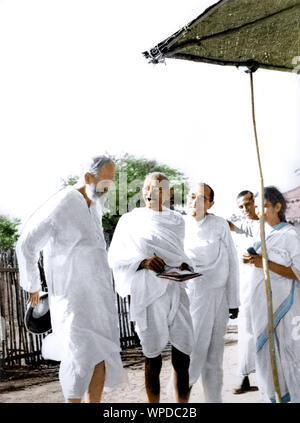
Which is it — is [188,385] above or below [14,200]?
below

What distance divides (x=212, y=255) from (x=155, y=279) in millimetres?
416

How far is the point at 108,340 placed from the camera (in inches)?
143

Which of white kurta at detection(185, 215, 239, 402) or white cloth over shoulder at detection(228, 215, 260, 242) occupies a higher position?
white cloth over shoulder at detection(228, 215, 260, 242)

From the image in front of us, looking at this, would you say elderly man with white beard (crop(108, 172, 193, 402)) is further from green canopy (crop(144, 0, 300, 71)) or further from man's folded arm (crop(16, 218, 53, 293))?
green canopy (crop(144, 0, 300, 71))

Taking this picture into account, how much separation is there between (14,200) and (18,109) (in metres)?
0.60

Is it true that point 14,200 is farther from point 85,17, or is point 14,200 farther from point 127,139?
point 85,17

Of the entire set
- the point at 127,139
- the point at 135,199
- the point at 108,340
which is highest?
the point at 127,139

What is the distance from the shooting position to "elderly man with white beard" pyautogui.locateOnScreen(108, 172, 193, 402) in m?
3.69

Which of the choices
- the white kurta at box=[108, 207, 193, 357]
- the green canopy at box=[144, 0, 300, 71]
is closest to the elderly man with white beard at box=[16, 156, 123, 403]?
the white kurta at box=[108, 207, 193, 357]

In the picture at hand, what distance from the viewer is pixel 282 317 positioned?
383 centimetres

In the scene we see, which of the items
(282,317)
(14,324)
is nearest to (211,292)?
(282,317)

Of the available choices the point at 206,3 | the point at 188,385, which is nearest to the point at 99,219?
the point at 188,385

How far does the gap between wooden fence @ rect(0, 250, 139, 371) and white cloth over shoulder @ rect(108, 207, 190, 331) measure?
0.13 metres

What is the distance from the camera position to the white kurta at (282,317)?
3762 millimetres
